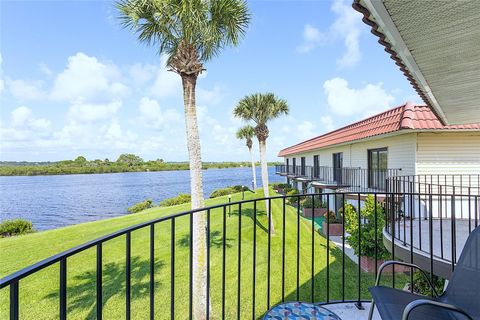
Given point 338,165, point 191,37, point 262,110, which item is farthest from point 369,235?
point 262,110

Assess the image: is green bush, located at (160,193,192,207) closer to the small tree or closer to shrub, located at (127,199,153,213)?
shrub, located at (127,199,153,213)

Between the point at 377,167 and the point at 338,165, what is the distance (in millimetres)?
5047

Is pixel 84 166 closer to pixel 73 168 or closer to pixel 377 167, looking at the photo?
pixel 73 168

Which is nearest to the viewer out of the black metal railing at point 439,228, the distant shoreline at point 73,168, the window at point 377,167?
the black metal railing at point 439,228

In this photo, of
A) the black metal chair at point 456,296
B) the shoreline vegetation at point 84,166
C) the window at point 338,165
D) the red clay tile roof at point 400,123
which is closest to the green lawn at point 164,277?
the black metal chair at point 456,296

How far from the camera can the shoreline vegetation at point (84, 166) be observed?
44094mm

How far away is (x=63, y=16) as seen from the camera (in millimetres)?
13883

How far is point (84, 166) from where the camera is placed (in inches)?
2090

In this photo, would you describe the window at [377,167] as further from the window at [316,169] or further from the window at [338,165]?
the window at [316,169]

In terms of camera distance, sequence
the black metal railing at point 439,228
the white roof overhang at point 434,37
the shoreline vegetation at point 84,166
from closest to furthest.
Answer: the white roof overhang at point 434,37 < the black metal railing at point 439,228 < the shoreline vegetation at point 84,166

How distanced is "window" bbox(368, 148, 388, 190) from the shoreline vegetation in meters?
34.1

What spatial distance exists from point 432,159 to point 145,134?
41236 millimetres

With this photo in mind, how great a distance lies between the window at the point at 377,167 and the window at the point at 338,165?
2493 mm

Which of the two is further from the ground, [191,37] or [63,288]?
[191,37]
